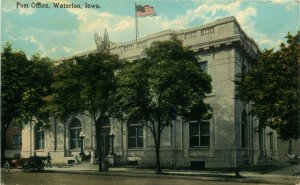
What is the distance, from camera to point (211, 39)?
3119cm

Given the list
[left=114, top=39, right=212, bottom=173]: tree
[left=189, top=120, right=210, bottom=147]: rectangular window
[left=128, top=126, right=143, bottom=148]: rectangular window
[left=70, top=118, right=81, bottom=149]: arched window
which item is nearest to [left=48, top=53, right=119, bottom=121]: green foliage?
[left=114, top=39, right=212, bottom=173]: tree

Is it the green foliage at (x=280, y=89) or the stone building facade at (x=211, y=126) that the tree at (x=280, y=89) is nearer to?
the green foliage at (x=280, y=89)

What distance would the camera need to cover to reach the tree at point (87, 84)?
28531mm

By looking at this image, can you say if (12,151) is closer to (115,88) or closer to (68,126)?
(68,126)

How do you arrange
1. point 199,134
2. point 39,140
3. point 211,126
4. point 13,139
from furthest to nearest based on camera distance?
point 13,139 → point 39,140 → point 199,134 → point 211,126

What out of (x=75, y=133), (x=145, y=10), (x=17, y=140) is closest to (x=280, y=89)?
(x=145, y=10)

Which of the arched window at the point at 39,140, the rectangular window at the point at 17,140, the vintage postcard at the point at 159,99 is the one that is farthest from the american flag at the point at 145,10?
the rectangular window at the point at 17,140

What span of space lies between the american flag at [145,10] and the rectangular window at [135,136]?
13134mm

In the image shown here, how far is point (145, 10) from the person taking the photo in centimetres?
2458

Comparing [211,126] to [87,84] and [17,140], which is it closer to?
[87,84]

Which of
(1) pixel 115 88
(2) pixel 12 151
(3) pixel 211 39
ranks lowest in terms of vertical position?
(2) pixel 12 151

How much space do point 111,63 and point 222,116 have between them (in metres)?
9.13

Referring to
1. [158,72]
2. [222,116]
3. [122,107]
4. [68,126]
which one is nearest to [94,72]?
[122,107]

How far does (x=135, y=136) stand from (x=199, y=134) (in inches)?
254
